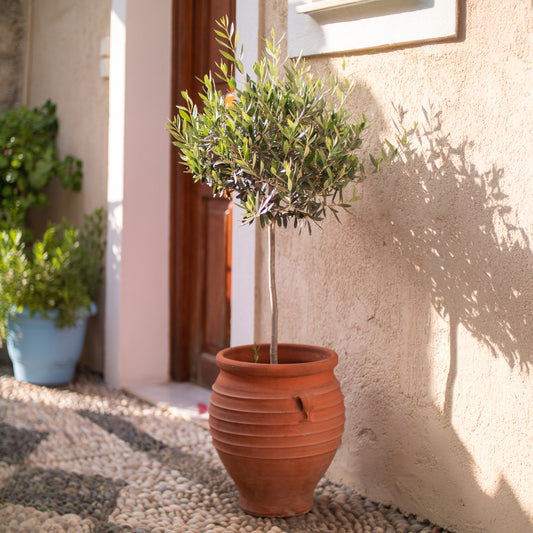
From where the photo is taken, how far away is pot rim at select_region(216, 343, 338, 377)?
8.77 ft

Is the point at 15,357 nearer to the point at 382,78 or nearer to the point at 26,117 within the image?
the point at 26,117

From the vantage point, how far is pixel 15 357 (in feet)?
15.4

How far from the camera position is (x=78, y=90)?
5.17 meters

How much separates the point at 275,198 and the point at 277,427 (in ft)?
2.65

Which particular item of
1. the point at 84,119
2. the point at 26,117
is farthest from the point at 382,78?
the point at 26,117

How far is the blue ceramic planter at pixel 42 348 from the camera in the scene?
455 centimetres

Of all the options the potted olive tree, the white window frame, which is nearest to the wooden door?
the white window frame

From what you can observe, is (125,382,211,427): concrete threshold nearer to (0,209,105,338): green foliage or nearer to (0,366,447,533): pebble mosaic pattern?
(0,366,447,533): pebble mosaic pattern

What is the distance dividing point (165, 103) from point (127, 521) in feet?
8.95

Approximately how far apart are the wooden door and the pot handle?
1771 millimetres

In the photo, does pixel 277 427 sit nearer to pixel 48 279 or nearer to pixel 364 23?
pixel 364 23

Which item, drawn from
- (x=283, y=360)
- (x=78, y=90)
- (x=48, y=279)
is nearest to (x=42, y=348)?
(x=48, y=279)

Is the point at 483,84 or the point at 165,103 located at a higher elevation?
the point at 165,103

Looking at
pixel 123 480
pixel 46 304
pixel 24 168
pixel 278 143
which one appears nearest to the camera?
pixel 278 143
